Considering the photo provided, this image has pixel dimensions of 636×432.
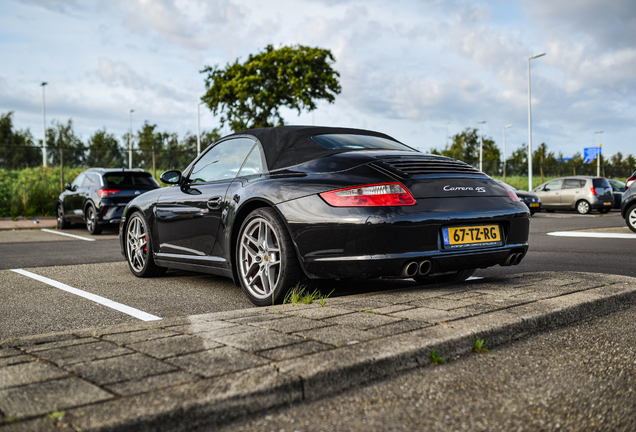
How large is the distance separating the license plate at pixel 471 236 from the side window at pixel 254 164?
1.55 m

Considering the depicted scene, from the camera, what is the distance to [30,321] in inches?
157

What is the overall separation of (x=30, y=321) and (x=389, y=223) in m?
2.55

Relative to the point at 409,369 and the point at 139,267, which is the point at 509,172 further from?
the point at 409,369

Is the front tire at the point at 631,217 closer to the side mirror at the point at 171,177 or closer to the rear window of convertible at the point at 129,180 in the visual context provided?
the side mirror at the point at 171,177

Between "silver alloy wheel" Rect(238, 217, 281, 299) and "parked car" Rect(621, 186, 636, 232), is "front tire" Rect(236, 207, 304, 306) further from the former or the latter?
"parked car" Rect(621, 186, 636, 232)

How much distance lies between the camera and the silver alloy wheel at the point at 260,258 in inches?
165

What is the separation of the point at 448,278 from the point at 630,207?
8768 millimetres

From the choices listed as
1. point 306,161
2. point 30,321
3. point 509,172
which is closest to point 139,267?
point 30,321

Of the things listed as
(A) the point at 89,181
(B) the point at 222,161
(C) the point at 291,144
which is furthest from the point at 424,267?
(A) the point at 89,181

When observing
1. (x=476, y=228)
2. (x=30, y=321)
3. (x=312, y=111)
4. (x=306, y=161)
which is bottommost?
(x=30, y=321)

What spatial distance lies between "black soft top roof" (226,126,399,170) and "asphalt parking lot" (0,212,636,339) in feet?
3.76

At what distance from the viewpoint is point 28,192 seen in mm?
18188

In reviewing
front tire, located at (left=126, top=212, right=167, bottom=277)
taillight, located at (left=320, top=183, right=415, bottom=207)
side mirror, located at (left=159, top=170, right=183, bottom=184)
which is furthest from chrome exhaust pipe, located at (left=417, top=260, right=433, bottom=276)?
front tire, located at (left=126, top=212, right=167, bottom=277)

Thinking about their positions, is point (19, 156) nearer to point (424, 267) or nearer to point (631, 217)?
point (631, 217)
